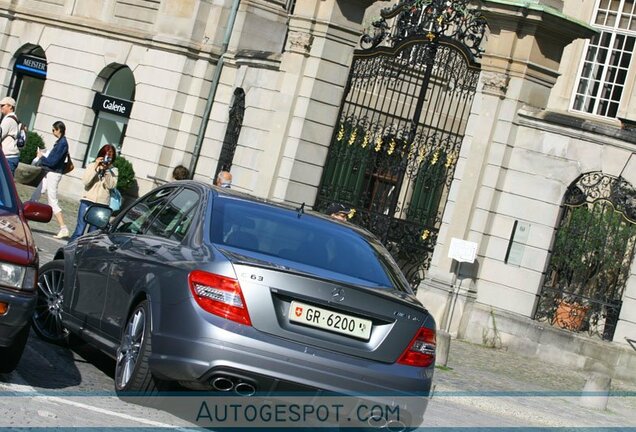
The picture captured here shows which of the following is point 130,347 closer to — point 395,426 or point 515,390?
point 395,426

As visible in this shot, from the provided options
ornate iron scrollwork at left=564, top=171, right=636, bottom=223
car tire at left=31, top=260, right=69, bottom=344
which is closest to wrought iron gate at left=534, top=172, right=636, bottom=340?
ornate iron scrollwork at left=564, top=171, right=636, bottom=223

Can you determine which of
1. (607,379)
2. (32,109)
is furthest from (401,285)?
(32,109)

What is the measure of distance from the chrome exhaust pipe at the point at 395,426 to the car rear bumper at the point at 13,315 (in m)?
2.30

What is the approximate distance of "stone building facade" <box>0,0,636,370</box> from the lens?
2106 cm

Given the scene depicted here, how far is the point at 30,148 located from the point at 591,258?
16.1 metres

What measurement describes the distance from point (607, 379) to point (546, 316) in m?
4.81

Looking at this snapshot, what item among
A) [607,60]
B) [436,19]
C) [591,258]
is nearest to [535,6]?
[436,19]

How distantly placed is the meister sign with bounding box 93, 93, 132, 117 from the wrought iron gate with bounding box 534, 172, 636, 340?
14.0 m

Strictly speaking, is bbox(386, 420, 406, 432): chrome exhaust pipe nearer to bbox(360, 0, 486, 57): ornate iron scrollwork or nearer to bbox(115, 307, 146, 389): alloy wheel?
bbox(115, 307, 146, 389): alloy wheel

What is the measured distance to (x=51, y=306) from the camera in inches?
444

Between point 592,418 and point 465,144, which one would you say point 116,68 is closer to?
point 465,144

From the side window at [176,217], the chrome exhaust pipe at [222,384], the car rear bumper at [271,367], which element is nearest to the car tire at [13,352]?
the car rear bumper at [271,367]

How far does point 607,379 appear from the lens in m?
16.0

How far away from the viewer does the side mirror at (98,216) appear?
10555 mm
